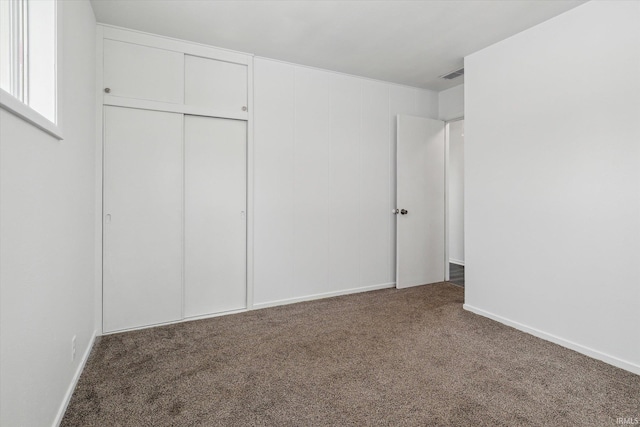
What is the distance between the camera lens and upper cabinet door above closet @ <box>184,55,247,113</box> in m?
3.13

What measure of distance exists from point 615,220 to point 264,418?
266 centimetres

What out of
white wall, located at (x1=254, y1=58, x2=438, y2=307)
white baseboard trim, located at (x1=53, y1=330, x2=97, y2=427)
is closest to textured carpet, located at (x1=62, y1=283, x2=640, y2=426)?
white baseboard trim, located at (x1=53, y1=330, x2=97, y2=427)

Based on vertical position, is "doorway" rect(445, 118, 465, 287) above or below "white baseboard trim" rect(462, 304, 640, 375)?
above

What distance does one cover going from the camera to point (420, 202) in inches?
171

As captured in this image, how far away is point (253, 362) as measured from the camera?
2.34 metres

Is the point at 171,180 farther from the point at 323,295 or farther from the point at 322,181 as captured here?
the point at 323,295

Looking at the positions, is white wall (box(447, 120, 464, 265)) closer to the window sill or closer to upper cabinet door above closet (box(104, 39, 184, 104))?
upper cabinet door above closet (box(104, 39, 184, 104))

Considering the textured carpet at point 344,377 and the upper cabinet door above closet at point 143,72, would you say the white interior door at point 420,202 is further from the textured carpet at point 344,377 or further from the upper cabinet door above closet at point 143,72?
the upper cabinet door above closet at point 143,72

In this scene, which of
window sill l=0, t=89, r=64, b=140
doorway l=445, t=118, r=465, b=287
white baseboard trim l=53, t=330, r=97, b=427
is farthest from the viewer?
doorway l=445, t=118, r=465, b=287

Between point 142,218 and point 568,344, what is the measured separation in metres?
3.69

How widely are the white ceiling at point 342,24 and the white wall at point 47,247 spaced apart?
600 millimetres

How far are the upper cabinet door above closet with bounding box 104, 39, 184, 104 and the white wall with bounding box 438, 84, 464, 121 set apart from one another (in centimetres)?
335

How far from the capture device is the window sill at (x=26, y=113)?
3.35 ft

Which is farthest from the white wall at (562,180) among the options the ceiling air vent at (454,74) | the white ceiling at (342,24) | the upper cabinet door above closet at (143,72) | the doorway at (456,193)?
the upper cabinet door above closet at (143,72)
